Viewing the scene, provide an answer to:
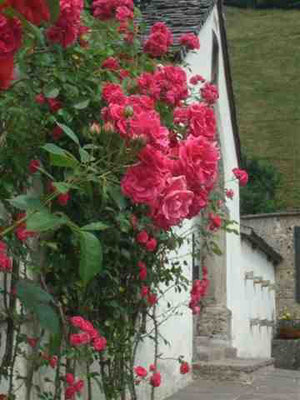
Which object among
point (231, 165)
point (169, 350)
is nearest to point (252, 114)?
point (231, 165)

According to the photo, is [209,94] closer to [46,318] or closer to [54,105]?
[54,105]

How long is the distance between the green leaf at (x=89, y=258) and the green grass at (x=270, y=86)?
34481 mm

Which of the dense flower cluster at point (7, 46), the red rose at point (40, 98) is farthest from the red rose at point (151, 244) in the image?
the dense flower cluster at point (7, 46)

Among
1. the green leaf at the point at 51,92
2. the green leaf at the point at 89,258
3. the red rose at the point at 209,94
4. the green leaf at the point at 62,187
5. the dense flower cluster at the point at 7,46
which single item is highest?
the red rose at the point at 209,94

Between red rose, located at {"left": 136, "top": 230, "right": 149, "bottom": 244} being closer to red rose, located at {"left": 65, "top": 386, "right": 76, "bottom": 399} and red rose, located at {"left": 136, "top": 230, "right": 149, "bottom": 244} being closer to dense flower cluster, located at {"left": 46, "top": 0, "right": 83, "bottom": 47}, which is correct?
red rose, located at {"left": 65, "top": 386, "right": 76, "bottom": 399}

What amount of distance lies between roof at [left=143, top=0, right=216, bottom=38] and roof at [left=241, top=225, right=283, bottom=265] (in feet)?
17.2

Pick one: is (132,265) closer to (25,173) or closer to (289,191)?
(25,173)

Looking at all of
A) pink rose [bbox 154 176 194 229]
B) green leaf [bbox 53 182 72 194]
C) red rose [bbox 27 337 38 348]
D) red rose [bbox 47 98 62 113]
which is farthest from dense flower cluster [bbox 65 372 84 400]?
green leaf [bbox 53 182 72 194]

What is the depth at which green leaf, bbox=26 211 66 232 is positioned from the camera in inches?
63.0

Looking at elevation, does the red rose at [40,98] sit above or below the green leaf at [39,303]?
above

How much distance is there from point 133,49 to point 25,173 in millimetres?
1164

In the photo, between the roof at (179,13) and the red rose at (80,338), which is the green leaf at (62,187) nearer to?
the red rose at (80,338)

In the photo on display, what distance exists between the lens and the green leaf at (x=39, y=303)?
5.85 ft

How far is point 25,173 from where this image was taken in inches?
143
